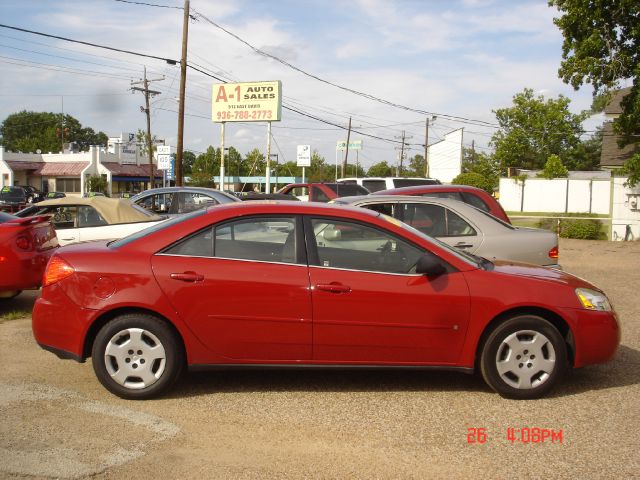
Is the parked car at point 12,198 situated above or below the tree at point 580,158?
below

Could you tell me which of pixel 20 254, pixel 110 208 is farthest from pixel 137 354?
pixel 110 208

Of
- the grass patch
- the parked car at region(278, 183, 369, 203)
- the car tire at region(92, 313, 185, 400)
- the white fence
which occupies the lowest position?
the grass patch

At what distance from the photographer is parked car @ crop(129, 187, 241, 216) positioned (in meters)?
12.9

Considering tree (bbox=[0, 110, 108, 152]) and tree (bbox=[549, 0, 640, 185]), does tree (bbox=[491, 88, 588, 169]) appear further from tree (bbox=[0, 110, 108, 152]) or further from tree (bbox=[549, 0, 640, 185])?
tree (bbox=[0, 110, 108, 152])

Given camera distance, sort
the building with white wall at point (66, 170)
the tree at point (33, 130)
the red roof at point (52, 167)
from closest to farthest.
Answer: the building with white wall at point (66, 170) < the red roof at point (52, 167) < the tree at point (33, 130)

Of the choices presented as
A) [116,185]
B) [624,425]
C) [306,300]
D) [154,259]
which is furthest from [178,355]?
[116,185]

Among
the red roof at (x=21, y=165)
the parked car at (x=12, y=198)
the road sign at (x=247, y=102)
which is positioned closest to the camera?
the parked car at (x=12, y=198)

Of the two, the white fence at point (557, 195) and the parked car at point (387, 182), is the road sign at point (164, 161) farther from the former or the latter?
the white fence at point (557, 195)

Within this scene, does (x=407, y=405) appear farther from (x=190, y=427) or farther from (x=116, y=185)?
(x=116, y=185)

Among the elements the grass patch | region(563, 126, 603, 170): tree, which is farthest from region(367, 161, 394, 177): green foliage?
the grass patch

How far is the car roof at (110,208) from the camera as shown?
30.6 feet
